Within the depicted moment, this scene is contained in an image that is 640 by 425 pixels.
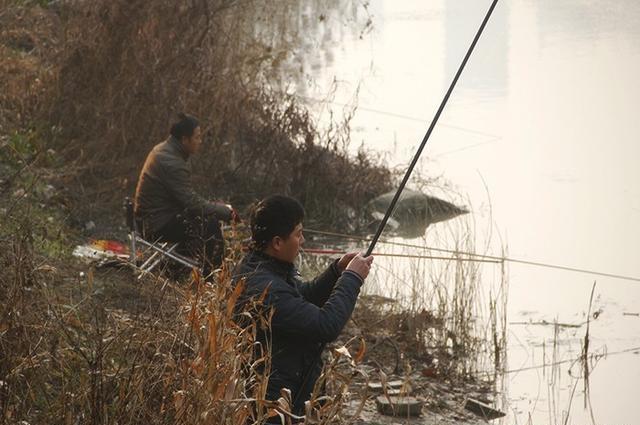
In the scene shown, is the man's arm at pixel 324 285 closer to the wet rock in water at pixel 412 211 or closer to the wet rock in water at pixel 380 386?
the wet rock in water at pixel 380 386

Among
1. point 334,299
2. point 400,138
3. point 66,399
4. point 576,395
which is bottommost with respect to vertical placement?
point 576,395

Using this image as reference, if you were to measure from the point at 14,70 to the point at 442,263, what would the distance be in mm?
4920

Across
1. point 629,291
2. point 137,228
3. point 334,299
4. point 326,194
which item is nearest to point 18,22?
point 326,194

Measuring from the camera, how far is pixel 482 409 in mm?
8039

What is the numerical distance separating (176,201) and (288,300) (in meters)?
4.84

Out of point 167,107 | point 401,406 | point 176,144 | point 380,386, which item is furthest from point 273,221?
point 167,107

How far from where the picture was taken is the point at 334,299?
4.75m

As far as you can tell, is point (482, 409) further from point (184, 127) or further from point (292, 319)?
point (292, 319)

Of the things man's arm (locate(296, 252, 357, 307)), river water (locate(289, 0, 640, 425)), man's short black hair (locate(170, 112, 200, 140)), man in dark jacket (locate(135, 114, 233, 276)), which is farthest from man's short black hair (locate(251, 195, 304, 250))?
man's short black hair (locate(170, 112, 200, 140))

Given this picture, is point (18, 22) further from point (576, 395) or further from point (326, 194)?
point (576, 395)

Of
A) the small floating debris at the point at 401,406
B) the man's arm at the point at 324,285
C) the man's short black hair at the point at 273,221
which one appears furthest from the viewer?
the small floating debris at the point at 401,406

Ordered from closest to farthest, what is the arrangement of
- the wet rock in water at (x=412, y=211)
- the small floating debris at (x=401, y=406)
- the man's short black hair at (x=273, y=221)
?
the man's short black hair at (x=273, y=221) < the small floating debris at (x=401, y=406) < the wet rock in water at (x=412, y=211)

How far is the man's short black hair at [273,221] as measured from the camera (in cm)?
477

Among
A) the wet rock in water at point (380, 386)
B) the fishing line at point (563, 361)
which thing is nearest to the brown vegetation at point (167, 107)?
the fishing line at point (563, 361)
